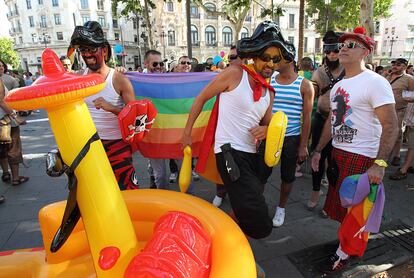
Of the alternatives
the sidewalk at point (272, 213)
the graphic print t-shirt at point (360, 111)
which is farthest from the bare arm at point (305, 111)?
A: the sidewalk at point (272, 213)

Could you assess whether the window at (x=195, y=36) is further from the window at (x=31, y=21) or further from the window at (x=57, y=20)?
the window at (x=31, y=21)

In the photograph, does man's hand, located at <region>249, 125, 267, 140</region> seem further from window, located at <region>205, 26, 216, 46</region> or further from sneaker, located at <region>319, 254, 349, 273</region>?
window, located at <region>205, 26, 216, 46</region>

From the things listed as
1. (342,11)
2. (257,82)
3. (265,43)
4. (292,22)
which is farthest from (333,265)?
(292,22)

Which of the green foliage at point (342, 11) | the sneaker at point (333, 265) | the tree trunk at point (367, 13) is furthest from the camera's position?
the green foliage at point (342, 11)

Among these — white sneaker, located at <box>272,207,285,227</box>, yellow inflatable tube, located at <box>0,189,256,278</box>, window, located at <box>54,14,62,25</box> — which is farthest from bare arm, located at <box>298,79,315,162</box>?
window, located at <box>54,14,62,25</box>

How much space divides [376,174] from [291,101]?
1216 millimetres

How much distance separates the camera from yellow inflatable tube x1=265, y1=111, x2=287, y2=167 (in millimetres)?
1944

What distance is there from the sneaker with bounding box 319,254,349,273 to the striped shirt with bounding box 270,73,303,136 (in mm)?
1288

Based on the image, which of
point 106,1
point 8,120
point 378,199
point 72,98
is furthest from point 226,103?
point 106,1

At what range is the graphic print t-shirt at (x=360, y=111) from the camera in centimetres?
218

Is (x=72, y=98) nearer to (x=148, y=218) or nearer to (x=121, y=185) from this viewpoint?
(x=148, y=218)

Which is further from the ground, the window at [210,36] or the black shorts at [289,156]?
the window at [210,36]

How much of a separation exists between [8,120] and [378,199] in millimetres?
4932

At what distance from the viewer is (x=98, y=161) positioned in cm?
137
